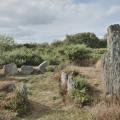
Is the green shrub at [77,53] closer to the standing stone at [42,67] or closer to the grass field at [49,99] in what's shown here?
the standing stone at [42,67]

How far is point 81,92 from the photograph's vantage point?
13969 mm

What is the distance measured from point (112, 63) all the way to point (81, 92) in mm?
1540

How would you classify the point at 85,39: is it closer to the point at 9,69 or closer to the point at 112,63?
the point at 9,69

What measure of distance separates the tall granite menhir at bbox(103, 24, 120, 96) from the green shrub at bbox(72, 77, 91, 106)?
80 cm

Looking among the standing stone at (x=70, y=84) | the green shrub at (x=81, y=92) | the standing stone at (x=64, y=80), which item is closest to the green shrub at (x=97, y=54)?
the standing stone at (x=64, y=80)

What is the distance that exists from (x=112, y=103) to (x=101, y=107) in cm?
71

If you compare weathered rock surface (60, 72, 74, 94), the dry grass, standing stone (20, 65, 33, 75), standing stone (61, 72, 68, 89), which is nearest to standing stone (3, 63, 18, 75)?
standing stone (20, 65, 33, 75)

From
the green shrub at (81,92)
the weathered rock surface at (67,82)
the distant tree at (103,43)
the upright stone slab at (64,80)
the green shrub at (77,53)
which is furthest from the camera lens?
the distant tree at (103,43)

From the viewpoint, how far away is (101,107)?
11859 mm

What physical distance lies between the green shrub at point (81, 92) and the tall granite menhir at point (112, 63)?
0.80 m

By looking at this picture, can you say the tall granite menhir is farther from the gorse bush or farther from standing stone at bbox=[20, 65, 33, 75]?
the gorse bush

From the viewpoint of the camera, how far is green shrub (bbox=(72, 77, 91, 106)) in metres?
13.5

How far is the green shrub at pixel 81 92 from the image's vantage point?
1353cm

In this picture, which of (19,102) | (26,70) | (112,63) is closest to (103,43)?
(26,70)
